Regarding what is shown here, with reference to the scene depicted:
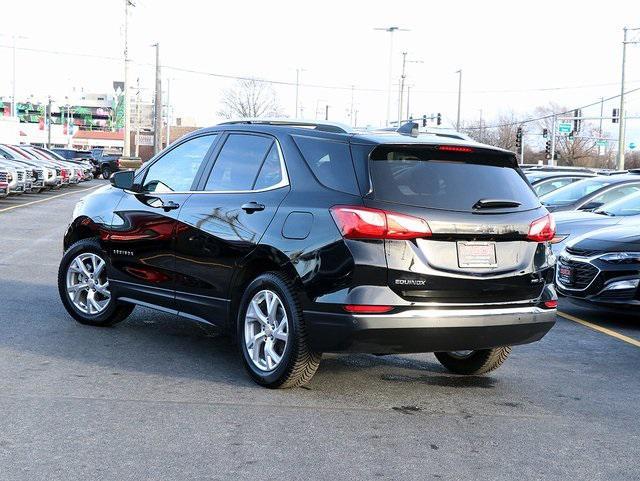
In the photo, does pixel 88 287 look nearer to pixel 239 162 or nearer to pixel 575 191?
pixel 239 162

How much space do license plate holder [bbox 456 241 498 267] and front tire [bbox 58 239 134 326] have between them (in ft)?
11.6

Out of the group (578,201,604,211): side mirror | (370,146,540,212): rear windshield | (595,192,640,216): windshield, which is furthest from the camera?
(578,201,604,211): side mirror

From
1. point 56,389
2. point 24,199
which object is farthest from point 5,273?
point 24,199

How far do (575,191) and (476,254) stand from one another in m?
9.43

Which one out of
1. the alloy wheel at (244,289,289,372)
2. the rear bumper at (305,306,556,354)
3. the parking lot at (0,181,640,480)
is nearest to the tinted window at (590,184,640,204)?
the parking lot at (0,181,640,480)

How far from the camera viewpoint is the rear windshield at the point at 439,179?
5.79 metres

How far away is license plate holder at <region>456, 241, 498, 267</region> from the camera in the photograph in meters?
5.80

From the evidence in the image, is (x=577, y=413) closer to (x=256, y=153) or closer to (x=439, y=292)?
(x=439, y=292)

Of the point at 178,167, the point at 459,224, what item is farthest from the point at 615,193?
the point at 459,224

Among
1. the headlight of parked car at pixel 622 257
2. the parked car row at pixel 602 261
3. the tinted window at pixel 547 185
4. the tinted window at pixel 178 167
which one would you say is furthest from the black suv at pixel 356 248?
the tinted window at pixel 547 185

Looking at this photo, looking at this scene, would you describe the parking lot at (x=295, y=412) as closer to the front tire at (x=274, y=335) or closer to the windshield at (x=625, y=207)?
the front tire at (x=274, y=335)

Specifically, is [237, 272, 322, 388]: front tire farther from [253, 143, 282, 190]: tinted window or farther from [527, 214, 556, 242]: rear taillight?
[527, 214, 556, 242]: rear taillight

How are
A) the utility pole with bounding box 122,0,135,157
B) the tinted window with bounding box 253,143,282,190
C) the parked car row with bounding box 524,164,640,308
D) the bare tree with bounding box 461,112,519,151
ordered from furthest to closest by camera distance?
the bare tree with bounding box 461,112,519,151 < the utility pole with bounding box 122,0,135,157 < the parked car row with bounding box 524,164,640,308 < the tinted window with bounding box 253,143,282,190

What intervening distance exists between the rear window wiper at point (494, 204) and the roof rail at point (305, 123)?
38.4 inches
